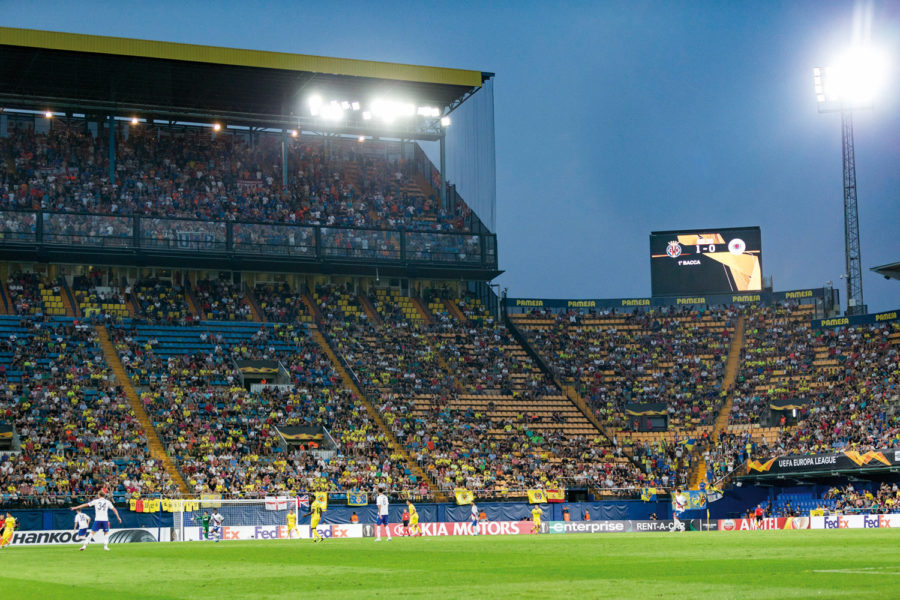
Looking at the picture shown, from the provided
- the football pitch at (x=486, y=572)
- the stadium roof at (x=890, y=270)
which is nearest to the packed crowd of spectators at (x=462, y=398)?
the stadium roof at (x=890, y=270)

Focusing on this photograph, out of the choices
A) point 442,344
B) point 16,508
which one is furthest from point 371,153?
point 16,508

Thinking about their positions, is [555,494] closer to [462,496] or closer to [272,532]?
[462,496]

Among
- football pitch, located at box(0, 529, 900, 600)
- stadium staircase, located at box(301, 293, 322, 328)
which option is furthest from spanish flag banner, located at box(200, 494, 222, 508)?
stadium staircase, located at box(301, 293, 322, 328)

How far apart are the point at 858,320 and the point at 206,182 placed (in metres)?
48.7

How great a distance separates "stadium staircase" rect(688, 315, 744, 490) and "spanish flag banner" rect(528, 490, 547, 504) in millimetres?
11594

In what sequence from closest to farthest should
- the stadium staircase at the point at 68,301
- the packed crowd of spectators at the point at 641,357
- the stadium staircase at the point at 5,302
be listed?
1. the stadium staircase at the point at 5,302
2. the stadium staircase at the point at 68,301
3. the packed crowd of spectators at the point at 641,357

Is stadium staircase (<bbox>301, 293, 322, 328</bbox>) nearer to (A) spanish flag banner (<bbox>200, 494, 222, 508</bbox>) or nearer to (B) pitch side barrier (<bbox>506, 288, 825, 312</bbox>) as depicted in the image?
(B) pitch side barrier (<bbox>506, 288, 825, 312</bbox>)

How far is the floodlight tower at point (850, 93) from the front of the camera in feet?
273

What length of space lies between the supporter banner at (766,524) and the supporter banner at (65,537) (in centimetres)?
2850

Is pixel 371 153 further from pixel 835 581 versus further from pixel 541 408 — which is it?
pixel 835 581

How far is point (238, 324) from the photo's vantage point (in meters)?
74.4

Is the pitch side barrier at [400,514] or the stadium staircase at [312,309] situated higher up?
the stadium staircase at [312,309]

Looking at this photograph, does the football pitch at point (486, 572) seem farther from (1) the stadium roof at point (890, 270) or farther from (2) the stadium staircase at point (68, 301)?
(1) the stadium roof at point (890, 270)

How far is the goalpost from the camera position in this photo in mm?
52188
